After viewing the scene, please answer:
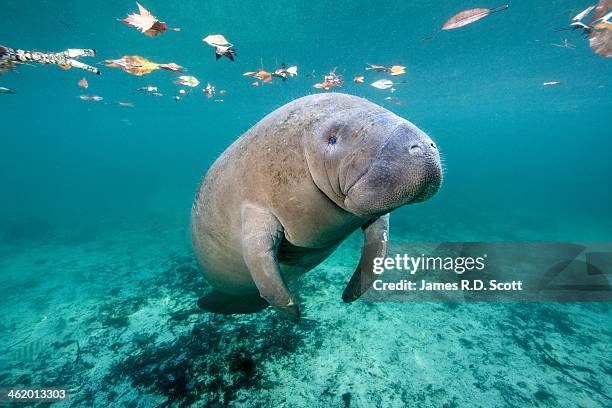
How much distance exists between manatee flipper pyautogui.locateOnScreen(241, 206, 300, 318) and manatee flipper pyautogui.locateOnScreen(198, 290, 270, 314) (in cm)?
177

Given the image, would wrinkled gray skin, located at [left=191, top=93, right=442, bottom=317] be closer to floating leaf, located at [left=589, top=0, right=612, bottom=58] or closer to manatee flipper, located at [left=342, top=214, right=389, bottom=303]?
manatee flipper, located at [left=342, top=214, right=389, bottom=303]

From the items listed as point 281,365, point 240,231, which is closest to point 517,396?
point 281,365

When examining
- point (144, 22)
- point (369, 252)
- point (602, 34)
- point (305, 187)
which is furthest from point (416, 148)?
point (602, 34)

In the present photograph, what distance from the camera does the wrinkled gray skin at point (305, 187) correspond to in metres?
1.40

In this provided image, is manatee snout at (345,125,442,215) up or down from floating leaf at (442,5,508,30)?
down

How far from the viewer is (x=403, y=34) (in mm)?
14547

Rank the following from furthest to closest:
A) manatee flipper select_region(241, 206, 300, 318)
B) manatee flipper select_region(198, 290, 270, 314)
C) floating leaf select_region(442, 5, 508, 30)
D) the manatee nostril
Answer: manatee flipper select_region(198, 290, 270, 314) → floating leaf select_region(442, 5, 508, 30) → manatee flipper select_region(241, 206, 300, 318) → the manatee nostril

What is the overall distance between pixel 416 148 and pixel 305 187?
863 mm

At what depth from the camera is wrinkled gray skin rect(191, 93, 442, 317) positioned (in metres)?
1.40

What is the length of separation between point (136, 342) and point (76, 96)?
32463 mm

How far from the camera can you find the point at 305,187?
2006 millimetres

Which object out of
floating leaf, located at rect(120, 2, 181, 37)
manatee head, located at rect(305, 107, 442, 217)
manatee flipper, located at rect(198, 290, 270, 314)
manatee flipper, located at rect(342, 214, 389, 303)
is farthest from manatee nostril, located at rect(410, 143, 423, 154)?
manatee flipper, located at rect(198, 290, 270, 314)

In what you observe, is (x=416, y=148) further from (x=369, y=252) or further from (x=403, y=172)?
(x=369, y=252)

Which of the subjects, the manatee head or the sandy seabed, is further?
the sandy seabed
